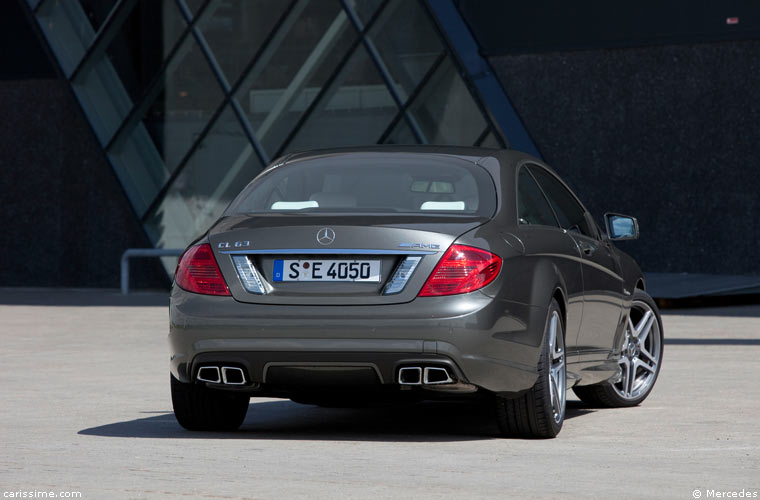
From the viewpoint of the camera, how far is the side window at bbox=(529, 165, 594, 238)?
8211mm

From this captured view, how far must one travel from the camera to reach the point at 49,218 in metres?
25.1

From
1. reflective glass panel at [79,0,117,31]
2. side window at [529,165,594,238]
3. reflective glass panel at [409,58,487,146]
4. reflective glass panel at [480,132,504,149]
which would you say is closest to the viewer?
side window at [529,165,594,238]

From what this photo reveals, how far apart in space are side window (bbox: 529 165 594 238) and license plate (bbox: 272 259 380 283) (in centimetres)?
159

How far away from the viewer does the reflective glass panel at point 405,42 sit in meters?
21.4

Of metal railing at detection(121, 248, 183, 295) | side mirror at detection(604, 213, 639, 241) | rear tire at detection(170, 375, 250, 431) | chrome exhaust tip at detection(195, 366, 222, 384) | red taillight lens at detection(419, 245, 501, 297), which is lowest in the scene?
metal railing at detection(121, 248, 183, 295)

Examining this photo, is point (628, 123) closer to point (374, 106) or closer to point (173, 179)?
point (374, 106)

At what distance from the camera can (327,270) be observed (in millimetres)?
6887

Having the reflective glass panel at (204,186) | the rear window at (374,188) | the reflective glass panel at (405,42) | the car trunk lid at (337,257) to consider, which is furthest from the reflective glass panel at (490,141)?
the car trunk lid at (337,257)

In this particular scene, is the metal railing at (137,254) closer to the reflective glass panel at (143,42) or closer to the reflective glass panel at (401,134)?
the reflective glass panel at (143,42)

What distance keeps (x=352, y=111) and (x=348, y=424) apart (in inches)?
572

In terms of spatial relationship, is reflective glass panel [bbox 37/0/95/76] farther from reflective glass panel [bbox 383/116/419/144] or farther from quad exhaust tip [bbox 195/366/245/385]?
quad exhaust tip [bbox 195/366/245/385]

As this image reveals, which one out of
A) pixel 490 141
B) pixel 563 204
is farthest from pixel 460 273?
pixel 490 141

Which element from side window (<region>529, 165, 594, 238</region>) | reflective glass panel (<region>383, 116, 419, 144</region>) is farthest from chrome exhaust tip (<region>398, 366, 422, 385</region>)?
reflective glass panel (<region>383, 116, 419, 144</region>)

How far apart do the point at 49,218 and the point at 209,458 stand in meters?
19.2
